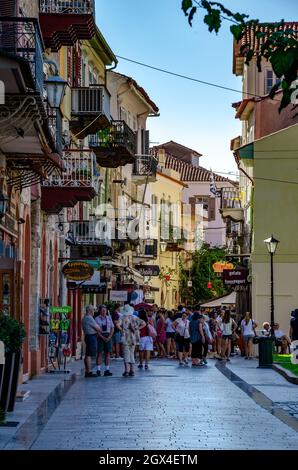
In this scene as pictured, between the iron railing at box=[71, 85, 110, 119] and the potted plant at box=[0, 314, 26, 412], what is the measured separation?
77.5 feet

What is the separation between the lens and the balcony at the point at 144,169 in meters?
65.9

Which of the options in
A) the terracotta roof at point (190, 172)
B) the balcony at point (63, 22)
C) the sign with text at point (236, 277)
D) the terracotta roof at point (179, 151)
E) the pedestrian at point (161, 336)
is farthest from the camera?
the terracotta roof at point (179, 151)

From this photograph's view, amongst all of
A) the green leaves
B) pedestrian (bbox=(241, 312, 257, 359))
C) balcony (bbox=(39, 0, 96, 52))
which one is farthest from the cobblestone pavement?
pedestrian (bbox=(241, 312, 257, 359))

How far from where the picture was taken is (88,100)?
4247 cm

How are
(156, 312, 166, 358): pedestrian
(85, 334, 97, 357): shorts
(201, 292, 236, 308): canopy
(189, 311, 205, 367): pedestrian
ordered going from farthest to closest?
(201, 292, 236, 308): canopy
(156, 312, 166, 358): pedestrian
(189, 311, 205, 367): pedestrian
(85, 334, 97, 357): shorts

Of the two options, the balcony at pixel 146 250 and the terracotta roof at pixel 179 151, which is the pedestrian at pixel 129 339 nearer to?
the balcony at pixel 146 250

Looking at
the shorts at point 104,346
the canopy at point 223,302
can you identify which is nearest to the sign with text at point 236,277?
the canopy at point 223,302

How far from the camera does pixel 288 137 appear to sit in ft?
164

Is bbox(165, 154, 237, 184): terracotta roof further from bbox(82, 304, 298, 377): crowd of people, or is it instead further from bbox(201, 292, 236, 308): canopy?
bbox(82, 304, 298, 377): crowd of people

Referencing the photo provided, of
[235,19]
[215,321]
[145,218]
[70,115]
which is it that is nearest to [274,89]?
[235,19]

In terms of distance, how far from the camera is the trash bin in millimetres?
35406

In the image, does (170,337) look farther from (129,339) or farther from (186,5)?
(186,5)

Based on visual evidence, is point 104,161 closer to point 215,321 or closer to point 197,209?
point 215,321

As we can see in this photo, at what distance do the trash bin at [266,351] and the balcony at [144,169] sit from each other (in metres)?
30.1
